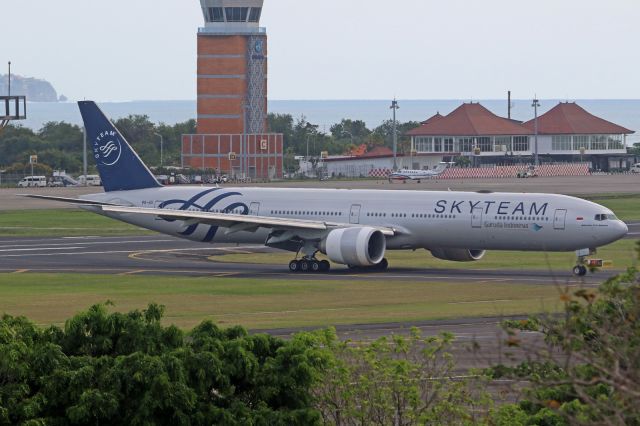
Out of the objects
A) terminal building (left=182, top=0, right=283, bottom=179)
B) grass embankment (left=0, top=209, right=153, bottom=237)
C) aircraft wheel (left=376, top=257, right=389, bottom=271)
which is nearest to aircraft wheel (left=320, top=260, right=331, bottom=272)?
aircraft wheel (left=376, top=257, right=389, bottom=271)

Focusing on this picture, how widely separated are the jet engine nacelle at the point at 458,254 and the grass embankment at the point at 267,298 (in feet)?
19.2

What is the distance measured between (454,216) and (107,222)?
4517cm

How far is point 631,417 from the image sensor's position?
1512 cm

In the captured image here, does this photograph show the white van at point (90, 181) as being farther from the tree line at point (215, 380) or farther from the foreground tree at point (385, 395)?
the foreground tree at point (385, 395)

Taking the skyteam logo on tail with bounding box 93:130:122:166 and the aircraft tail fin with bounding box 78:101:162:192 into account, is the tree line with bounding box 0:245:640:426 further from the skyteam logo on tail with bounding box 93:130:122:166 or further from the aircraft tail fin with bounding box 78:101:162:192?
the skyteam logo on tail with bounding box 93:130:122:166

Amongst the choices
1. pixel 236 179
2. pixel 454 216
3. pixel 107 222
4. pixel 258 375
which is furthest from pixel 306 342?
pixel 236 179

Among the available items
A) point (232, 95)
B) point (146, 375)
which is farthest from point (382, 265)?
point (232, 95)

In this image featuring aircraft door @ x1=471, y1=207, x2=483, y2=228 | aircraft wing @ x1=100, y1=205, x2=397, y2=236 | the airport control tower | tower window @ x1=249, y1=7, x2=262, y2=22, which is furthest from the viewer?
tower window @ x1=249, y1=7, x2=262, y2=22

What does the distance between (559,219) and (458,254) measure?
6084mm

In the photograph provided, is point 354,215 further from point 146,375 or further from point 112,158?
point 146,375

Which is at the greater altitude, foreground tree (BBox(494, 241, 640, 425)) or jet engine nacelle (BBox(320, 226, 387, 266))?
foreground tree (BBox(494, 241, 640, 425))

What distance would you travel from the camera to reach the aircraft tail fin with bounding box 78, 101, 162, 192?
216 feet

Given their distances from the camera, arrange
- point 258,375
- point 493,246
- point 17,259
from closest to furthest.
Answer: point 258,375 → point 493,246 → point 17,259

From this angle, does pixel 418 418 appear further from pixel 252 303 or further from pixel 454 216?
pixel 454 216
